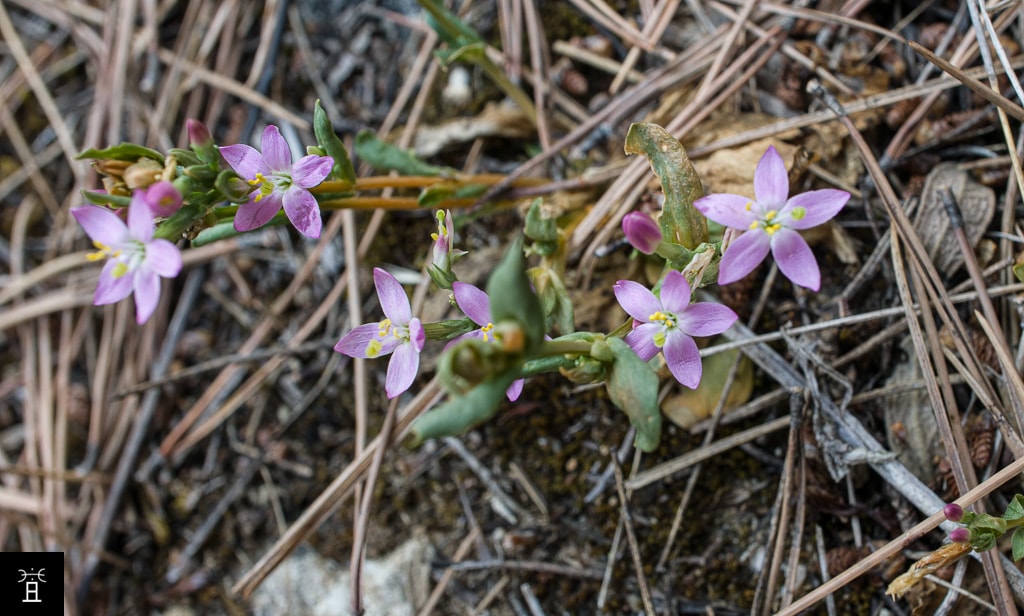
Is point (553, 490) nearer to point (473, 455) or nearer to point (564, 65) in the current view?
point (473, 455)

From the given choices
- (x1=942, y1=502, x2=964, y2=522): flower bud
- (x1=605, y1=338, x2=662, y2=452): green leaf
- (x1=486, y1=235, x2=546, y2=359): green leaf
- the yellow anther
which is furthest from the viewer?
the yellow anther

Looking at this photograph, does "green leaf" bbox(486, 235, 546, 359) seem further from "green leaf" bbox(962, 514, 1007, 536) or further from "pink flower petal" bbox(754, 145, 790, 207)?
"green leaf" bbox(962, 514, 1007, 536)

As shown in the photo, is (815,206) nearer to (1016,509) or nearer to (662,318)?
(662,318)

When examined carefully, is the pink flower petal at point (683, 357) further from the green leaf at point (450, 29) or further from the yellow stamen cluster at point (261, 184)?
the green leaf at point (450, 29)

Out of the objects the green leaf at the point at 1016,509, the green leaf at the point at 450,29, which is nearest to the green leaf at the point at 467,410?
the green leaf at the point at 1016,509

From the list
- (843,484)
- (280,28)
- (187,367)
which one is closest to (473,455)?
(843,484)

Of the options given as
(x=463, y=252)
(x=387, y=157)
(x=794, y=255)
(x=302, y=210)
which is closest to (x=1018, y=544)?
(x=794, y=255)

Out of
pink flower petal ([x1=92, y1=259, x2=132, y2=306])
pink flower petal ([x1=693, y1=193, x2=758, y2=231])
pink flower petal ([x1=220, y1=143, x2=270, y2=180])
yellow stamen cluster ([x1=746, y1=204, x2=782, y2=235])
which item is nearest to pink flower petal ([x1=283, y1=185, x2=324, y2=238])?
pink flower petal ([x1=220, y1=143, x2=270, y2=180])
